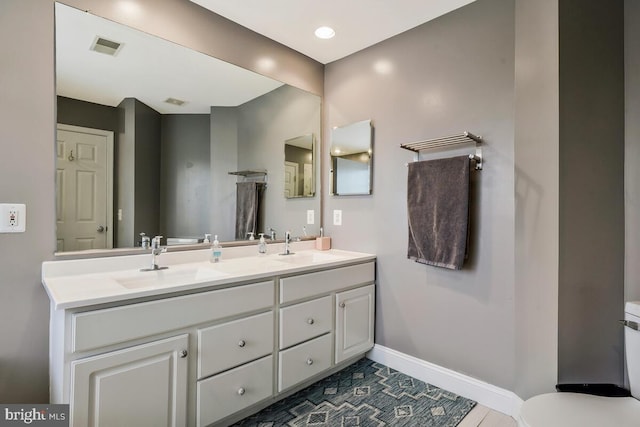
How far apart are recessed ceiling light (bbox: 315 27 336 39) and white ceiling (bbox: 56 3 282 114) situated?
18.8 inches

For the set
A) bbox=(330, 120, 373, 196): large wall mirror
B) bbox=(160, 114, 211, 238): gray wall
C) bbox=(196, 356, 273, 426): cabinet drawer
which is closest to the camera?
bbox=(196, 356, 273, 426): cabinet drawer

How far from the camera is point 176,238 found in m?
1.89

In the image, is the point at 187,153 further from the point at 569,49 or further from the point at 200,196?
the point at 569,49

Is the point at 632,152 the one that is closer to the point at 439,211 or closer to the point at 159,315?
the point at 439,211

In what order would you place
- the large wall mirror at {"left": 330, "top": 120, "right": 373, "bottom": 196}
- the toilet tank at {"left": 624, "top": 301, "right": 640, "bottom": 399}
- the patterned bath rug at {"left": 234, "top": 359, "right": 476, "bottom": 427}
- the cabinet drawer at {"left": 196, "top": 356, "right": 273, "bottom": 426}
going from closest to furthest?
the toilet tank at {"left": 624, "top": 301, "right": 640, "bottom": 399} < the cabinet drawer at {"left": 196, "top": 356, "right": 273, "bottom": 426} < the patterned bath rug at {"left": 234, "top": 359, "right": 476, "bottom": 427} < the large wall mirror at {"left": 330, "top": 120, "right": 373, "bottom": 196}

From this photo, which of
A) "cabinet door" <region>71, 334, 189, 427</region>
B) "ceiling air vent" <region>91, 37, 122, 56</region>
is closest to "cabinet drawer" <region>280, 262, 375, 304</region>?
"cabinet door" <region>71, 334, 189, 427</region>

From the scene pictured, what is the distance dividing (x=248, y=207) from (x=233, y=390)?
46.0 inches

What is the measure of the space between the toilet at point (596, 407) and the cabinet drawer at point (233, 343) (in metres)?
1.14

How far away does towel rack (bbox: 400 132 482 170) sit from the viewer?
180cm

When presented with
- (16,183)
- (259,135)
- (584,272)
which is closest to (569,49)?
(584,272)

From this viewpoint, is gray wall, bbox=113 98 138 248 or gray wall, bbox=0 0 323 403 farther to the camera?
gray wall, bbox=113 98 138 248

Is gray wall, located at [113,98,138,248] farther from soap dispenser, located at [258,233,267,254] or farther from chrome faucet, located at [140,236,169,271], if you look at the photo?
soap dispenser, located at [258,233,267,254]

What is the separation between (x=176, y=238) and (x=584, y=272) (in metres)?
2.14

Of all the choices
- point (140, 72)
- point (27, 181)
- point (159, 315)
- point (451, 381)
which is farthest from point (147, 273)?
point (451, 381)
